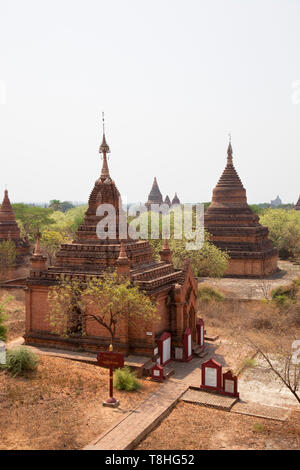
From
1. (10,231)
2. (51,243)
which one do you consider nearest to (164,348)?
(51,243)

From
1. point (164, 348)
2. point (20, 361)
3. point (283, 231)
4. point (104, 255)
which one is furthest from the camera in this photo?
point (283, 231)

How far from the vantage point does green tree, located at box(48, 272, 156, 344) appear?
718 inches

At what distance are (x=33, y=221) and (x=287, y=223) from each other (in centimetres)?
3290

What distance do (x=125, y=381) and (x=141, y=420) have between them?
8.22ft

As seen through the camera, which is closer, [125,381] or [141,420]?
[141,420]

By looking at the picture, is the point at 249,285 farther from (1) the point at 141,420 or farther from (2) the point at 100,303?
(1) the point at 141,420

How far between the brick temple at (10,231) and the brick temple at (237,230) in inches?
661

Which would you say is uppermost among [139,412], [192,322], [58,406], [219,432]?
[192,322]

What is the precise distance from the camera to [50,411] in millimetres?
14570

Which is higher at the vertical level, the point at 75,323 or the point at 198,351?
the point at 75,323

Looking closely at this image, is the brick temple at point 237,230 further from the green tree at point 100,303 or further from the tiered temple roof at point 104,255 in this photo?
the green tree at point 100,303

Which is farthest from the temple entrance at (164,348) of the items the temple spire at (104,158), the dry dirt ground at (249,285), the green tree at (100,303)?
the dry dirt ground at (249,285)

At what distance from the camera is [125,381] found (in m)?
16.8
